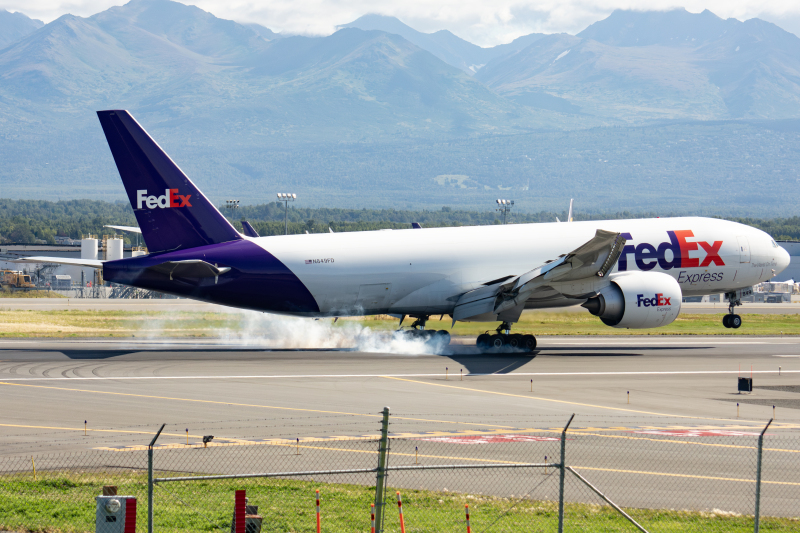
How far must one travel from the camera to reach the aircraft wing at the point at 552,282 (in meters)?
35.2

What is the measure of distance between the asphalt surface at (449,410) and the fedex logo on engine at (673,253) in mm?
4283

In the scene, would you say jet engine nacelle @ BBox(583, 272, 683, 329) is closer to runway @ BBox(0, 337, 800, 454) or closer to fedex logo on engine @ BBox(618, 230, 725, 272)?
runway @ BBox(0, 337, 800, 454)

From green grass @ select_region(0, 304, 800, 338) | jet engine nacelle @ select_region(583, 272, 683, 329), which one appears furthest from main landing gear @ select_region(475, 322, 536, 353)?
green grass @ select_region(0, 304, 800, 338)

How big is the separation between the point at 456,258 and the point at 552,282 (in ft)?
16.9

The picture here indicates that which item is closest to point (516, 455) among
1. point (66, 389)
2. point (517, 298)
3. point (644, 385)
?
point (644, 385)

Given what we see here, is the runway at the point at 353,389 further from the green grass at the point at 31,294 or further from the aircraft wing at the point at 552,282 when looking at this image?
the green grass at the point at 31,294

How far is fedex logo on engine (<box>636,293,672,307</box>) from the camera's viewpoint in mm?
37750

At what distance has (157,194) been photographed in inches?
1453

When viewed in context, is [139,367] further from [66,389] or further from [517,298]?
[517,298]

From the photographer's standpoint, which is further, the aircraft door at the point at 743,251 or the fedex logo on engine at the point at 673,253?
the aircraft door at the point at 743,251

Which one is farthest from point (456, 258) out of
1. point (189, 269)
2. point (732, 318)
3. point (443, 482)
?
point (443, 482)

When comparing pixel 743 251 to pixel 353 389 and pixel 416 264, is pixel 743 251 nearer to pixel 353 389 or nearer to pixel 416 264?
pixel 416 264

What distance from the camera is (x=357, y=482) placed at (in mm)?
17312

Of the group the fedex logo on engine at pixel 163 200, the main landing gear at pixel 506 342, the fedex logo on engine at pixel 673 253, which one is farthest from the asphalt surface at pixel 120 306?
the main landing gear at pixel 506 342
